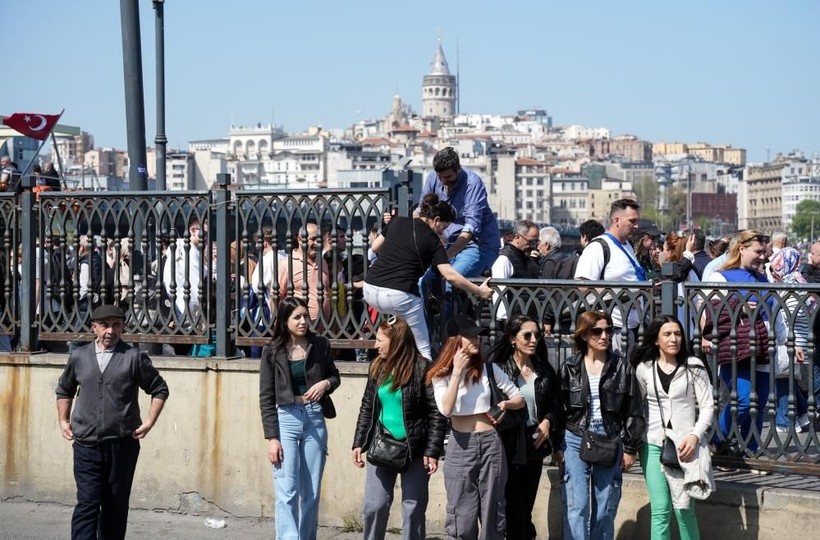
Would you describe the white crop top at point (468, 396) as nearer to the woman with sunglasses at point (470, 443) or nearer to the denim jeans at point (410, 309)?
the woman with sunglasses at point (470, 443)

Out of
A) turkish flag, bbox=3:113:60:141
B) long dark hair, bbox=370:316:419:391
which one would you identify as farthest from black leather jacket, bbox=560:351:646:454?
turkish flag, bbox=3:113:60:141

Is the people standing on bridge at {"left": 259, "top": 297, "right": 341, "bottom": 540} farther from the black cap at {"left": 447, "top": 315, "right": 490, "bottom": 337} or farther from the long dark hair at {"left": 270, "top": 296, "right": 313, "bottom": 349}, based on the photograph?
the black cap at {"left": 447, "top": 315, "right": 490, "bottom": 337}

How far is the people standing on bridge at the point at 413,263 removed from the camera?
925 cm

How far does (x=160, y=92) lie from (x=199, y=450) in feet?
32.5

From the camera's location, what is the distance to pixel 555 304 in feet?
32.0

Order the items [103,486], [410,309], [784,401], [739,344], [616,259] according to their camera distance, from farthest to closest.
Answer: [784,401], [616,259], [739,344], [410,309], [103,486]

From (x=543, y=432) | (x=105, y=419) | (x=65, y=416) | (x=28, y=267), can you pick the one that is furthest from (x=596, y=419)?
(x=28, y=267)

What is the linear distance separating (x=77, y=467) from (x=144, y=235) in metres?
2.56

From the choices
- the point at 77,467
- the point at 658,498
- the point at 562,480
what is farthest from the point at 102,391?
the point at 658,498

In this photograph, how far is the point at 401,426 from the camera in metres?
8.72

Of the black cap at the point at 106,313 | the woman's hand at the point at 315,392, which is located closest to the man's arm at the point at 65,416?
the black cap at the point at 106,313

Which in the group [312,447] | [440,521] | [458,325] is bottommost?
[440,521]

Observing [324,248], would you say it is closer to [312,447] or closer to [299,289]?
[299,289]

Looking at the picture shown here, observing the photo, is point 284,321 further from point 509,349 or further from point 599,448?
point 599,448
